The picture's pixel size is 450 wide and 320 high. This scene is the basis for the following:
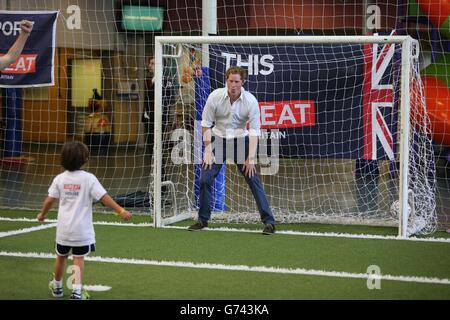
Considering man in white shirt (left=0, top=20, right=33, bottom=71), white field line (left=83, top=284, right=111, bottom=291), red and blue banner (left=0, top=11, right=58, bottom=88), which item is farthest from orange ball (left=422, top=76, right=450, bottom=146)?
white field line (left=83, top=284, right=111, bottom=291)

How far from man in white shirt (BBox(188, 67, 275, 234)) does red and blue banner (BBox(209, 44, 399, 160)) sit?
1.16m

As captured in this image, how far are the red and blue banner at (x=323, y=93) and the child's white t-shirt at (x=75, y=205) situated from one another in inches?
185

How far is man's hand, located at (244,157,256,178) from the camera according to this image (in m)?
9.31

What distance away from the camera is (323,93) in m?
10.6

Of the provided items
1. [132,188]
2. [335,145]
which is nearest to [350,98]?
[335,145]

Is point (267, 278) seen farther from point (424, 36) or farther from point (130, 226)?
point (424, 36)

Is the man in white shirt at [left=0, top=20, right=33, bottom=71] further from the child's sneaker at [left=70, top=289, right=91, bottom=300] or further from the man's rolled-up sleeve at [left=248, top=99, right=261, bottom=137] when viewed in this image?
the child's sneaker at [left=70, top=289, right=91, bottom=300]

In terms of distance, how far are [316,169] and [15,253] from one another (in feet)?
19.7

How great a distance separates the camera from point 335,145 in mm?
10570

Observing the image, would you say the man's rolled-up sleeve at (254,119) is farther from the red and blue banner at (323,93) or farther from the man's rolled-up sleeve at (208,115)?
the red and blue banner at (323,93)

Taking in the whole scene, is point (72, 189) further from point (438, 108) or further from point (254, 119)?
point (438, 108)

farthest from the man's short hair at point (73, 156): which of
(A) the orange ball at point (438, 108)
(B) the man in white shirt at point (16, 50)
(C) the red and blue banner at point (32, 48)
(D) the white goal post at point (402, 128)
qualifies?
(A) the orange ball at point (438, 108)

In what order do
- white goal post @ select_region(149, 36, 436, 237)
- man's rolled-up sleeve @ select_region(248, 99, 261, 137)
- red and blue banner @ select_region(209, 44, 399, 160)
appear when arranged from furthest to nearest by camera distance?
1. red and blue banner @ select_region(209, 44, 399, 160)
2. man's rolled-up sleeve @ select_region(248, 99, 261, 137)
3. white goal post @ select_region(149, 36, 436, 237)

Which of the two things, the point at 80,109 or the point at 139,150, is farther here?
the point at 80,109
